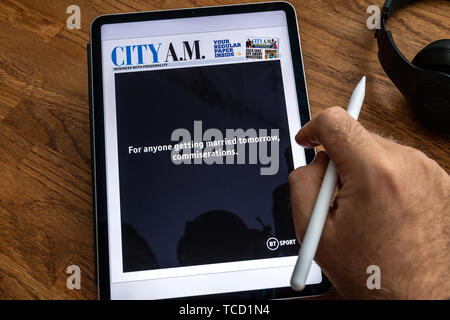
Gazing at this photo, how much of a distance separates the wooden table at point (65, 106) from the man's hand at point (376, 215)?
0.16 meters

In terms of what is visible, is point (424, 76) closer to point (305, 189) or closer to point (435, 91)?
point (435, 91)

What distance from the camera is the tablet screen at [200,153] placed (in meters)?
0.48

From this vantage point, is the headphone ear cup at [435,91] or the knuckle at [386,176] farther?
the headphone ear cup at [435,91]

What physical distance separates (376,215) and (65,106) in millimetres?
439

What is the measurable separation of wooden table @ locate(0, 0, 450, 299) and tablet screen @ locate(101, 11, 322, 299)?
0.07 meters

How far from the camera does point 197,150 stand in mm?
508

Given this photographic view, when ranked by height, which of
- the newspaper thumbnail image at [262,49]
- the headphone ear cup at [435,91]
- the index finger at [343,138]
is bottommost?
the index finger at [343,138]

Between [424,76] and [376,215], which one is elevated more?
[424,76]

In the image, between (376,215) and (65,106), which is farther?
(65,106)

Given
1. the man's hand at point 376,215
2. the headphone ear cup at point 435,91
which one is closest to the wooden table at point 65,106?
the headphone ear cup at point 435,91

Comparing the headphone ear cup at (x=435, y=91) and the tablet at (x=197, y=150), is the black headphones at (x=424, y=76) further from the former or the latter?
the tablet at (x=197, y=150)

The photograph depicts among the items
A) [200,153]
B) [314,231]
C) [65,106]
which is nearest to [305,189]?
[314,231]

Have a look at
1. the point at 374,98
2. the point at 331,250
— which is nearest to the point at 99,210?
the point at 331,250

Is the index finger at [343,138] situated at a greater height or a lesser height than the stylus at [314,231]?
greater
